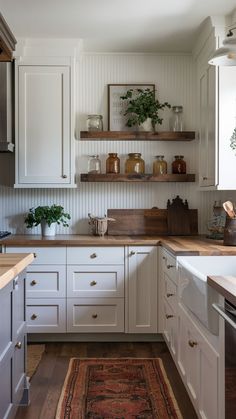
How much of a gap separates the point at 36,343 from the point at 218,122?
225cm

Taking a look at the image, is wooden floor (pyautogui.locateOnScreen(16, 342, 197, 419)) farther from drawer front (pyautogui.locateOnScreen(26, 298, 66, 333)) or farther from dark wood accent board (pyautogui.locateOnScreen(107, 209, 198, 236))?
dark wood accent board (pyautogui.locateOnScreen(107, 209, 198, 236))

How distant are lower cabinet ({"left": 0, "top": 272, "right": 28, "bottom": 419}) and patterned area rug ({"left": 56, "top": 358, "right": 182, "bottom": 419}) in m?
0.33

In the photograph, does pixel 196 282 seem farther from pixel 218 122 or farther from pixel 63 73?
pixel 63 73

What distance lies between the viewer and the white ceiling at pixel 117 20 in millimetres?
3021

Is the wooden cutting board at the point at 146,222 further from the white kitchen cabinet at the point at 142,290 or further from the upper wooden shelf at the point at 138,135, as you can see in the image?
the upper wooden shelf at the point at 138,135

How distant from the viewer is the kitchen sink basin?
5.80ft

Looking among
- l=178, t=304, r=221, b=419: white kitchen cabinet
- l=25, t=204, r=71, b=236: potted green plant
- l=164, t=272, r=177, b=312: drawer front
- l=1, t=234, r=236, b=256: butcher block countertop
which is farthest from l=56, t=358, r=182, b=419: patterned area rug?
l=25, t=204, r=71, b=236: potted green plant

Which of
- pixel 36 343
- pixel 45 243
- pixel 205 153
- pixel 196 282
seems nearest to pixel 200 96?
pixel 205 153

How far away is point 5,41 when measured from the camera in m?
1.91

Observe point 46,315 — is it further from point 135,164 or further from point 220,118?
point 220,118

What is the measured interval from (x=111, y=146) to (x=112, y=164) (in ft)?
0.74

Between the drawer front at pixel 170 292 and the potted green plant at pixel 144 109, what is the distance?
1.39 metres

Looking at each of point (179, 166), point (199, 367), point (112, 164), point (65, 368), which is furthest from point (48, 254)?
point (199, 367)

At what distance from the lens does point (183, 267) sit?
2455 mm
